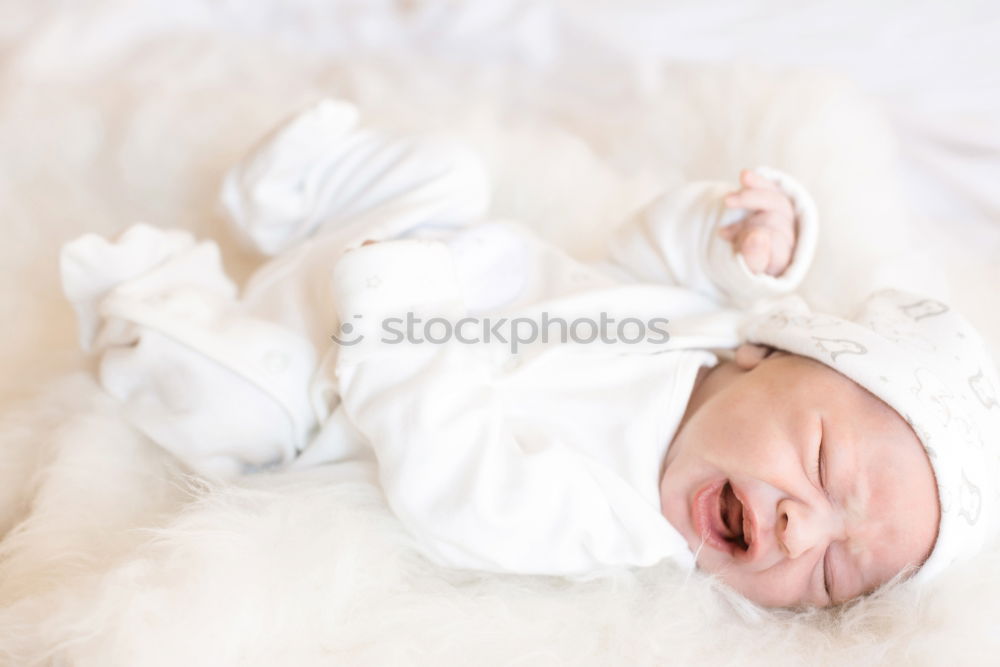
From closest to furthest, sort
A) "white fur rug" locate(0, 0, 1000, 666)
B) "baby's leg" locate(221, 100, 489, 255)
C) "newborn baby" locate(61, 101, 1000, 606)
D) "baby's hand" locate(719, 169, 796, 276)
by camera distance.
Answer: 1. "white fur rug" locate(0, 0, 1000, 666)
2. "newborn baby" locate(61, 101, 1000, 606)
3. "baby's hand" locate(719, 169, 796, 276)
4. "baby's leg" locate(221, 100, 489, 255)

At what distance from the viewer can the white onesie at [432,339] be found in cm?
105

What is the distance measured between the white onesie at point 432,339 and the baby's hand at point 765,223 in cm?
2

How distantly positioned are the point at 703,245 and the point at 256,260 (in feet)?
2.60

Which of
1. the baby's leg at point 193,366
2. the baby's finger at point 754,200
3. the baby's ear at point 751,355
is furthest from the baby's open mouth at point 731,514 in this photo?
the baby's leg at point 193,366

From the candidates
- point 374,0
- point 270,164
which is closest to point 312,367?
point 270,164

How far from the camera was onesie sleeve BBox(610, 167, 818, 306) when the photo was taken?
50.9 inches

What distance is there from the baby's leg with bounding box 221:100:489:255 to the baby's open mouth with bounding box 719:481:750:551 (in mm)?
622

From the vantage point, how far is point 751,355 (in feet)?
3.97

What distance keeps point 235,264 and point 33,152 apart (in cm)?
43

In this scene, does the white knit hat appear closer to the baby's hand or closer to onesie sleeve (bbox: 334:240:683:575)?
the baby's hand

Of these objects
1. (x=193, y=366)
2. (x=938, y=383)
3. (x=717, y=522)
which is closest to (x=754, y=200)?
(x=938, y=383)

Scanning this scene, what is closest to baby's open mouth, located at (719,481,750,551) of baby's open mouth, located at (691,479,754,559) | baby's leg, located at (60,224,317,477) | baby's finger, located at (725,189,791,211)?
baby's open mouth, located at (691,479,754,559)

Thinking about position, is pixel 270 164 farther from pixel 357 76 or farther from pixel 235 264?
pixel 357 76
